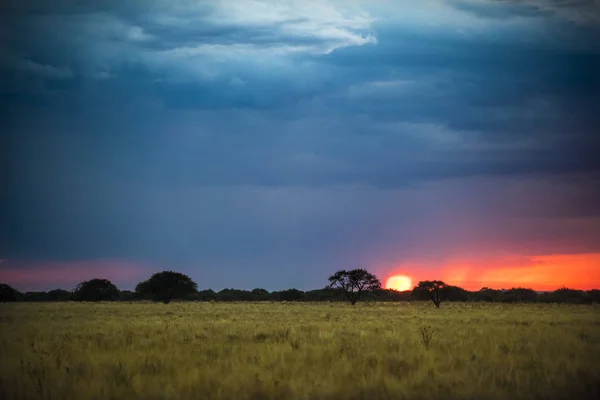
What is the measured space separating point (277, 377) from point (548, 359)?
7885 mm

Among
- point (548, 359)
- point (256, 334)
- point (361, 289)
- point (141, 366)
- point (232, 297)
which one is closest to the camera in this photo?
point (141, 366)

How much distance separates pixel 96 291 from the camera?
9812 centimetres

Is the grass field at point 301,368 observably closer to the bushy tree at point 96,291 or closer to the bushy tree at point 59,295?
the bushy tree at point 96,291

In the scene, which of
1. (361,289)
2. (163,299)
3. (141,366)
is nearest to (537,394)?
(141,366)

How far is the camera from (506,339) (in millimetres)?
19625

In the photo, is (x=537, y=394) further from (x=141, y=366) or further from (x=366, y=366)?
(x=141, y=366)

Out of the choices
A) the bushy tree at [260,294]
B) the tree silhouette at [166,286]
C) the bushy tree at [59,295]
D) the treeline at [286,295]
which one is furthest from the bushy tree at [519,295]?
the bushy tree at [59,295]

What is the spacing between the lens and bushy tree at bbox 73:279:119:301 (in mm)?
97750

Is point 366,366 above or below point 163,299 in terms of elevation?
below

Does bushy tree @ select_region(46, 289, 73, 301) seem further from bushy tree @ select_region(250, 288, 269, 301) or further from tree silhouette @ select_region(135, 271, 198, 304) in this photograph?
bushy tree @ select_region(250, 288, 269, 301)

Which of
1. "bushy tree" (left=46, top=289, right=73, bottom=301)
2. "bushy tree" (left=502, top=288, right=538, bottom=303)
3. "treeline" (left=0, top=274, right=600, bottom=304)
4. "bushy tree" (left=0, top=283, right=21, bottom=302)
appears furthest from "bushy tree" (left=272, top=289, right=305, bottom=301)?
"bushy tree" (left=0, top=283, right=21, bottom=302)

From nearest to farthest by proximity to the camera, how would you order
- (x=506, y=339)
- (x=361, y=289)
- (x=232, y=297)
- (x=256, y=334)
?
1. (x=506, y=339)
2. (x=256, y=334)
3. (x=361, y=289)
4. (x=232, y=297)

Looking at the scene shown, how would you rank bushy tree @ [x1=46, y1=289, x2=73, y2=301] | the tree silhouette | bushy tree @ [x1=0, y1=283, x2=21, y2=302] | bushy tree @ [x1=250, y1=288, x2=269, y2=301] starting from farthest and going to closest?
bushy tree @ [x1=250, y1=288, x2=269, y2=301]
bushy tree @ [x1=46, y1=289, x2=73, y2=301]
bushy tree @ [x1=0, y1=283, x2=21, y2=302]
the tree silhouette

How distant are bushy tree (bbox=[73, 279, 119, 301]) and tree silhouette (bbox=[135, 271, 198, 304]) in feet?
40.3
